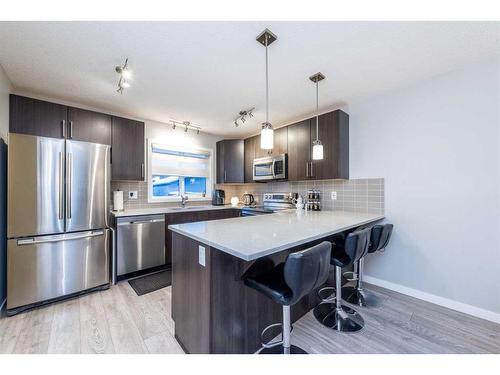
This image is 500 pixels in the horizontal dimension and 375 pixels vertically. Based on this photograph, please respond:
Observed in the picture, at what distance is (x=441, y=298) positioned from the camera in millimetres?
2160

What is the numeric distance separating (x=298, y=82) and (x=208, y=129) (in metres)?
2.24

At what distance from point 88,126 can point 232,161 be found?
2.35 m

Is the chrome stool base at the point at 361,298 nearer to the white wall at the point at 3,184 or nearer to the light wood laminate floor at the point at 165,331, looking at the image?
the light wood laminate floor at the point at 165,331

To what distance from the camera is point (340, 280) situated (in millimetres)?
1917

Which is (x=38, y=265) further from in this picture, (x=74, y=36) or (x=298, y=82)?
(x=298, y=82)

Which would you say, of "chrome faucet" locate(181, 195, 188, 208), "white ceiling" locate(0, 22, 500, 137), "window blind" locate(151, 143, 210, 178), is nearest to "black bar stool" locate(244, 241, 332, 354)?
"white ceiling" locate(0, 22, 500, 137)

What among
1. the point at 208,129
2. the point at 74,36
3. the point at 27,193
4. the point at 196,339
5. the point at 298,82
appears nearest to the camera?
the point at 196,339

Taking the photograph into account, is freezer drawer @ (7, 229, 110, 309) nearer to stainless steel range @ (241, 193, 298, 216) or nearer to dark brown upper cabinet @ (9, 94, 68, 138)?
dark brown upper cabinet @ (9, 94, 68, 138)

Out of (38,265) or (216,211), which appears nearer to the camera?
(38,265)

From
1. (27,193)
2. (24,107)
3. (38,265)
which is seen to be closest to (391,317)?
(38,265)

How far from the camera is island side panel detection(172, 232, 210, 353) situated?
1286mm

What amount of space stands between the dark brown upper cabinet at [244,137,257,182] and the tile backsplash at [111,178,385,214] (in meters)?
0.41

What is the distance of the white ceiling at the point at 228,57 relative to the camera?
151cm

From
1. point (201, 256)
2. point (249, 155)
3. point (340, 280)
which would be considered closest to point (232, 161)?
point (249, 155)
